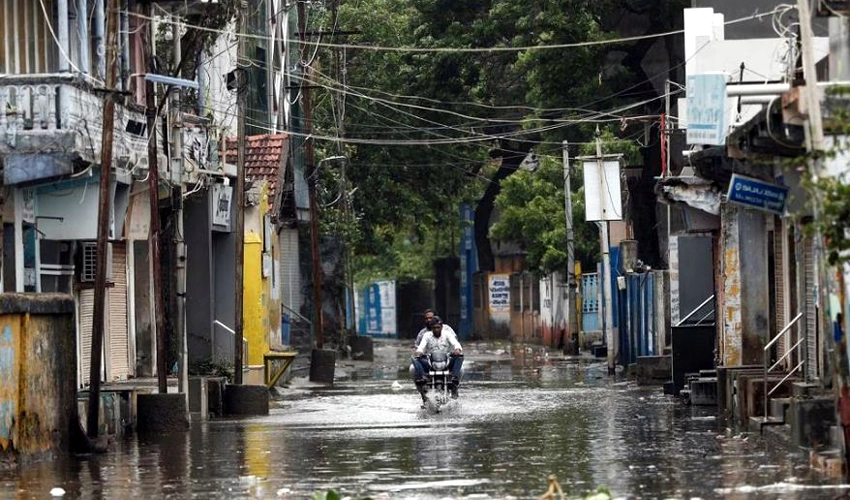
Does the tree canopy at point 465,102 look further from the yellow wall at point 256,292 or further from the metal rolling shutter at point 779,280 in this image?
the metal rolling shutter at point 779,280

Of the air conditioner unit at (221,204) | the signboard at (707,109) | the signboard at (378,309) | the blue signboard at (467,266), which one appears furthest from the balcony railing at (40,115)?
the signboard at (378,309)

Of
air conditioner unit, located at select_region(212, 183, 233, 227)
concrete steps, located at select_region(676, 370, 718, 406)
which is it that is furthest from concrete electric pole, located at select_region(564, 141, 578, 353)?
concrete steps, located at select_region(676, 370, 718, 406)

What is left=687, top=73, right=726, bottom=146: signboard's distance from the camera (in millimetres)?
22109

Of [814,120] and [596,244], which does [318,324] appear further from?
[814,120]

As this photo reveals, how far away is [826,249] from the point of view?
15.7m

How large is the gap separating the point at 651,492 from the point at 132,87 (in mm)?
15402

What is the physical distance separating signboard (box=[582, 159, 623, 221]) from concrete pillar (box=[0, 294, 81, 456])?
78.4ft

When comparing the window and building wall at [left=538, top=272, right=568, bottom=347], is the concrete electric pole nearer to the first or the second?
building wall at [left=538, top=272, right=568, bottom=347]

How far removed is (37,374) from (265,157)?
65.6 feet

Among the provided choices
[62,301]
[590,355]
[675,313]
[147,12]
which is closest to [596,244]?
[590,355]

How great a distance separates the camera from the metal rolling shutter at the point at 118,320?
3109 centimetres

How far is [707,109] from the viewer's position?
73.3 feet

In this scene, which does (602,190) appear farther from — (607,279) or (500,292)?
(500,292)

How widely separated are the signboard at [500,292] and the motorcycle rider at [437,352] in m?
40.6
